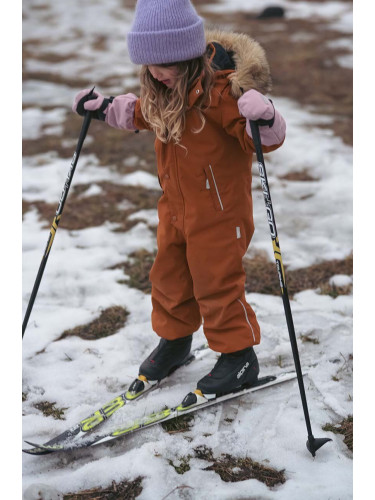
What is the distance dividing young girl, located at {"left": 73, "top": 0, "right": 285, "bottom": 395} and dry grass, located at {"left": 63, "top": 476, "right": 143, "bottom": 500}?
32.8 inches

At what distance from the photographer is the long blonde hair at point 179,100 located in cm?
295

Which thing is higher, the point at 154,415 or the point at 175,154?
the point at 175,154

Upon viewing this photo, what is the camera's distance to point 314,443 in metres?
2.97

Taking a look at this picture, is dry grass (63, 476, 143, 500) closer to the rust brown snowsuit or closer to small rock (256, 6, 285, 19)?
the rust brown snowsuit

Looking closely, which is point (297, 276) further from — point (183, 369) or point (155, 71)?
point (155, 71)

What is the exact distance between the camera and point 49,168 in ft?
25.4

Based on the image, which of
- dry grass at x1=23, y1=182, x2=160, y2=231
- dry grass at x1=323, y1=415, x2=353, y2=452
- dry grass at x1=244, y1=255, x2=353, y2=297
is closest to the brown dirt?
dry grass at x1=23, y1=182, x2=160, y2=231

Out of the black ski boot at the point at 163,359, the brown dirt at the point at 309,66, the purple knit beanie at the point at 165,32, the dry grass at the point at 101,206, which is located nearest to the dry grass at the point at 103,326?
the black ski boot at the point at 163,359

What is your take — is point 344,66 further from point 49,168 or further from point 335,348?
point 335,348

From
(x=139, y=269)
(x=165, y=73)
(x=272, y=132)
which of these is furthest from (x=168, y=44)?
(x=139, y=269)

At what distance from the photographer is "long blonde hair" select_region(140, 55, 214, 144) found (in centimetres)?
295

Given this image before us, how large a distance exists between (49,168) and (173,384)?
492 centimetres

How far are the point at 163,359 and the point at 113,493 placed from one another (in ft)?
3.53
